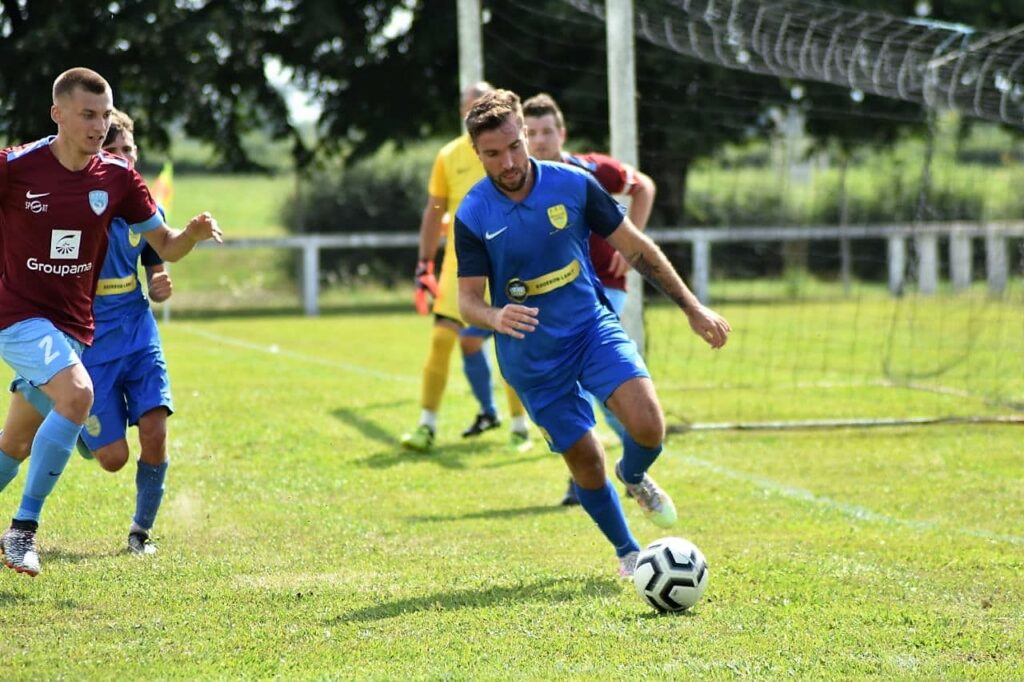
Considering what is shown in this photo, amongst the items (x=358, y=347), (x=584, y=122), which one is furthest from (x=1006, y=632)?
(x=584, y=122)

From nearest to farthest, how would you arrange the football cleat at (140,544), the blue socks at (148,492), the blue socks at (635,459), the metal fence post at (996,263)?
the blue socks at (635,459), the football cleat at (140,544), the blue socks at (148,492), the metal fence post at (996,263)

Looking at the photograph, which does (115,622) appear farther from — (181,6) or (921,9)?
(921,9)

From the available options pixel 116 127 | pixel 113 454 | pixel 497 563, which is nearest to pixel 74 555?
pixel 113 454

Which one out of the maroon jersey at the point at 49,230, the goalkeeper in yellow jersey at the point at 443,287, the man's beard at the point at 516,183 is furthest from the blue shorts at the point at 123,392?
the goalkeeper in yellow jersey at the point at 443,287

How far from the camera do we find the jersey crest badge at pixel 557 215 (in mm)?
6172

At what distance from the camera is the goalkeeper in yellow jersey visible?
1009 centimetres

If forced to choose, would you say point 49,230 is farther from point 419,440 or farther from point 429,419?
point 429,419

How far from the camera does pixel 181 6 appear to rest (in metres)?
25.0

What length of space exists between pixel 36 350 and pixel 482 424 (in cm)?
542

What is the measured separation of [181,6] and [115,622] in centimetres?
2114

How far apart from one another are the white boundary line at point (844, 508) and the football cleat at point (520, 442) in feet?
3.91

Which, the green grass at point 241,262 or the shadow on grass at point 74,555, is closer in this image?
the shadow on grass at point 74,555

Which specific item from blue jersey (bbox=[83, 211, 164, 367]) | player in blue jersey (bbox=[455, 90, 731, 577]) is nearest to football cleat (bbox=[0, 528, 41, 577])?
blue jersey (bbox=[83, 211, 164, 367])

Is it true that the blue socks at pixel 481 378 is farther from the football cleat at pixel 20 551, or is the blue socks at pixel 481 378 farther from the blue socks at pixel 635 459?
the football cleat at pixel 20 551
